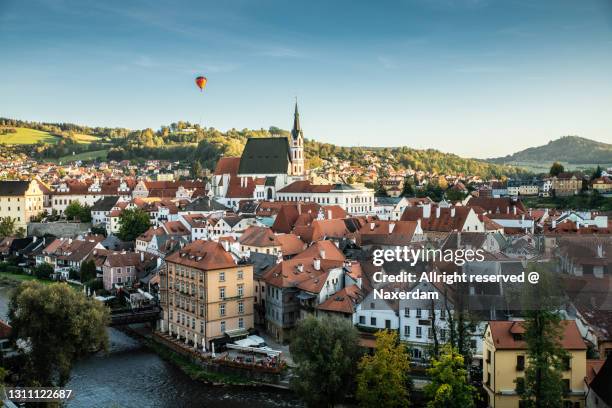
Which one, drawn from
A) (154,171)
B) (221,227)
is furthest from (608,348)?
(154,171)

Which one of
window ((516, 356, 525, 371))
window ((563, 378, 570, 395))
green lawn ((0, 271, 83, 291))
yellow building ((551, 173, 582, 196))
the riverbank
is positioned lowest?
green lawn ((0, 271, 83, 291))

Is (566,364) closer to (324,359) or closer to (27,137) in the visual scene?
(324,359)

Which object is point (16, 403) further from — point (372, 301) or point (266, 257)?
point (266, 257)

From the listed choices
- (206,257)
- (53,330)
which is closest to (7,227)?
(206,257)

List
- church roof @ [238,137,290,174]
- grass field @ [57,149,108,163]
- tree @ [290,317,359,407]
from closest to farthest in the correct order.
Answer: tree @ [290,317,359,407] < church roof @ [238,137,290,174] < grass field @ [57,149,108,163]

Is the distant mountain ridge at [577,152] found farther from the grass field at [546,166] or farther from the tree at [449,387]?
the tree at [449,387]

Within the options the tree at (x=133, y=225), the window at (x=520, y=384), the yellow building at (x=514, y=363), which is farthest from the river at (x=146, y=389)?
the tree at (x=133, y=225)

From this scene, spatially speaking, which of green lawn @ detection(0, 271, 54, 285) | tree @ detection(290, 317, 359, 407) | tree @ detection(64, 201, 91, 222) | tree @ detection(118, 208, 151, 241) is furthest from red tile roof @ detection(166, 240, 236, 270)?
tree @ detection(64, 201, 91, 222)

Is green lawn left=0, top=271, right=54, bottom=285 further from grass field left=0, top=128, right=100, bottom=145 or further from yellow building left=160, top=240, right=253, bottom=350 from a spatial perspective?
grass field left=0, top=128, right=100, bottom=145
